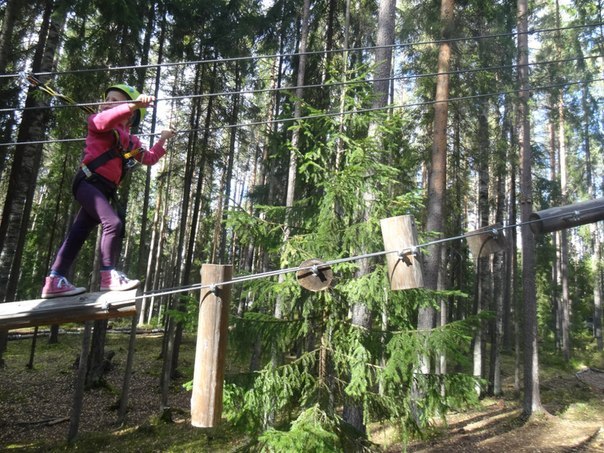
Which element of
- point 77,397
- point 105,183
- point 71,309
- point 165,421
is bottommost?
point 165,421

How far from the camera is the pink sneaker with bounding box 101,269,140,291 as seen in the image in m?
3.54

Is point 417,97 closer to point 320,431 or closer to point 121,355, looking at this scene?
point 320,431

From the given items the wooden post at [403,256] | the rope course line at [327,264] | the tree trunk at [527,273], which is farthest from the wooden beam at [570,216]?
the tree trunk at [527,273]

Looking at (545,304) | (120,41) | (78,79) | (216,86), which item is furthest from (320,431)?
(545,304)

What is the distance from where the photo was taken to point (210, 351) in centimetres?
323

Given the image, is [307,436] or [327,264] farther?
[307,436]

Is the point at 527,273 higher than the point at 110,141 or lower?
lower

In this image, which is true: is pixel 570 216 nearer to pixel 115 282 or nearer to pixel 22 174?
pixel 115 282

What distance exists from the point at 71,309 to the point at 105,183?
43.8 inches

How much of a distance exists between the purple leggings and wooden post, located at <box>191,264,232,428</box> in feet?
2.91

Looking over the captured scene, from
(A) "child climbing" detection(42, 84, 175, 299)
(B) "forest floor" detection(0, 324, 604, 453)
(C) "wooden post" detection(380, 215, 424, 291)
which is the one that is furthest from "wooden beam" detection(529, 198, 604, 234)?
(B) "forest floor" detection(0, 324, 604, 453)

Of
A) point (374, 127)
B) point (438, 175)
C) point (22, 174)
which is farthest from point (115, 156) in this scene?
point (438, 175)

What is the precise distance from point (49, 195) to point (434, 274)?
17.7 metres

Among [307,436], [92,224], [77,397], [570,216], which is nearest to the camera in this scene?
[92,224]
